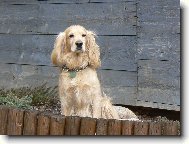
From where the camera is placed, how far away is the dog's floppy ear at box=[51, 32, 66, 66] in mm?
3195

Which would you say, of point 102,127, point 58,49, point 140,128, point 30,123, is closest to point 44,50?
point 58,49

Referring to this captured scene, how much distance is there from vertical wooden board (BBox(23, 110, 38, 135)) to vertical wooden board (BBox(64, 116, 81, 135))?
0.14m

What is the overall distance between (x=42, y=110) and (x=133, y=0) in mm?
667

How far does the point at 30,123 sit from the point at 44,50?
0.41m

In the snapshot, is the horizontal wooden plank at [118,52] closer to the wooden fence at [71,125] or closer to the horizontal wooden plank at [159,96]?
the horizontal wooden plank at [159,96]

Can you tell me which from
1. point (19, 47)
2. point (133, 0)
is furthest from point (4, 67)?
point (133, 0)

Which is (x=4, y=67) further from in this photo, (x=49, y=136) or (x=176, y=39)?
(x=176, y=39)

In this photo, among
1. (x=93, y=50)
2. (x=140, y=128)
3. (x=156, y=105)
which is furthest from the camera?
(x=156, y=105)

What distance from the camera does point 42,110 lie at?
10.6ft

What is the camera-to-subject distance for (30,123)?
3.10 m

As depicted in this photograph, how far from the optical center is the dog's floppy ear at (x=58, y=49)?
10.5ft

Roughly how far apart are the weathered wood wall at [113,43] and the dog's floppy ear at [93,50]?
0.09 metres

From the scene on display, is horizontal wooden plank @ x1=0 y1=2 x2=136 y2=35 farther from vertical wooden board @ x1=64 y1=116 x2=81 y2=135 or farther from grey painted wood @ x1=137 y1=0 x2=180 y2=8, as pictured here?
vertical wooden board @ x1=64 y1=116 x2=81 y2=135

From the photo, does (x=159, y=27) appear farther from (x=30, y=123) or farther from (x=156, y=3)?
(x=30, y=123)
